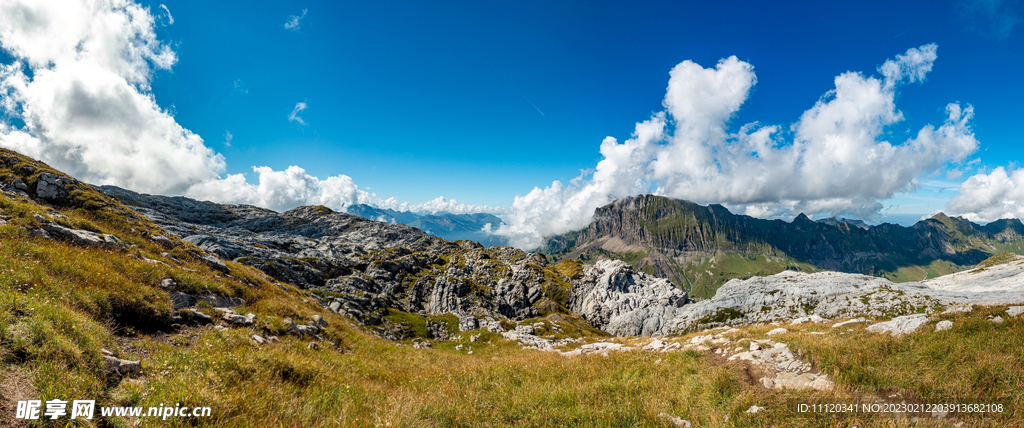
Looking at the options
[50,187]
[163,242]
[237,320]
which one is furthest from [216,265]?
[50,187]

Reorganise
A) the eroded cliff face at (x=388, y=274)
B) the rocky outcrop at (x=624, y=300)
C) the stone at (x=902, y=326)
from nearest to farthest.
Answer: the stone at (x=902, y=326)
the eroded cliff face at (x=388, y=274)
the rocky outcrop at (x=624, y=300)

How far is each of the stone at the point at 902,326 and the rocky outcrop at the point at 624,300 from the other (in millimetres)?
79727

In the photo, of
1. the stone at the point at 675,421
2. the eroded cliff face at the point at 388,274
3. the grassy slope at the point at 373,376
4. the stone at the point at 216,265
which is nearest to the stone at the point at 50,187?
the eroded cliff face at the point at 388,274

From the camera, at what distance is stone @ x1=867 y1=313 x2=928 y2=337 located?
10840 millimetres

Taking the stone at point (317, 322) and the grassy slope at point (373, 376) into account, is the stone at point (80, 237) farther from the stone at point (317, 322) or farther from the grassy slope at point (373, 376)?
the stone at point (317, 322)

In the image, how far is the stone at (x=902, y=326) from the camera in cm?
1084

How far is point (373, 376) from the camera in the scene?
32.5ft

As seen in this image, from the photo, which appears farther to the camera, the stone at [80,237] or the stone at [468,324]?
the stone at [468,324]

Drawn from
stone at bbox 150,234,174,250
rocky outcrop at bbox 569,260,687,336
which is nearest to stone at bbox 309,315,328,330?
stone at bbox 150,234,174,250

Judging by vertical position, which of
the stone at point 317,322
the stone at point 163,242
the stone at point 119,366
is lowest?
the stone at point 317,322

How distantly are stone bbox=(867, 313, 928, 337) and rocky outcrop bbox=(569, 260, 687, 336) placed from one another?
79727mm

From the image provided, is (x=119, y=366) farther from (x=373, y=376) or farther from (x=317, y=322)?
(x=317, y=322)

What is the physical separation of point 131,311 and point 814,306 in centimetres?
10179

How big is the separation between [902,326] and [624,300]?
10784cm
